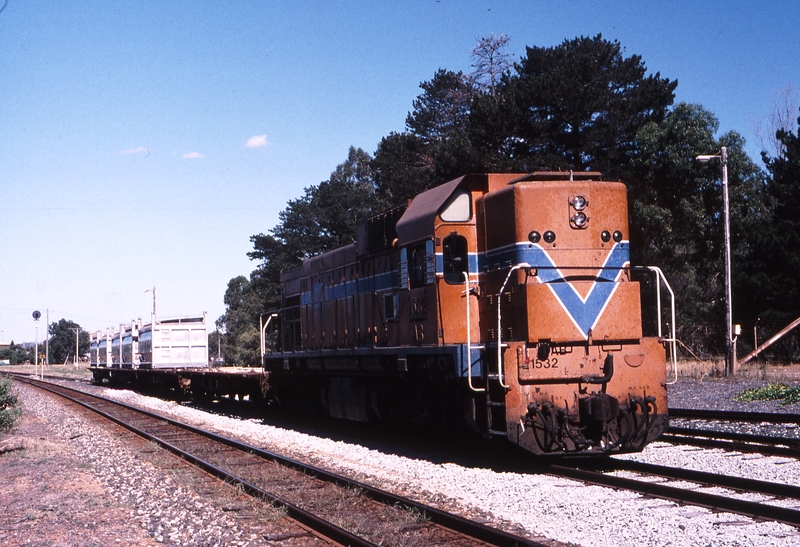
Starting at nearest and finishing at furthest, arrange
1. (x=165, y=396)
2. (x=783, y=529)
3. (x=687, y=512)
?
1. (x=783, y=529)
2. (x=687, y=512)
3. (x=165, y=396)

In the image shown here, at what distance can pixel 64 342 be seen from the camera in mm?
→ 156750

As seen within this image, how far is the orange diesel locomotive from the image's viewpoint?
396 inches

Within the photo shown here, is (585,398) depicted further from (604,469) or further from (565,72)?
(565,72)

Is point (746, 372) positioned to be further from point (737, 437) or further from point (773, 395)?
point (737, 437)

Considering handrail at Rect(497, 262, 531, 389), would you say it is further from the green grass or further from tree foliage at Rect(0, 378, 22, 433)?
tree foliage at Rect(0, 378, 22, 433)

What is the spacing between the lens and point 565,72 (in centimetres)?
3756

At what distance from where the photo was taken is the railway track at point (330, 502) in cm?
694

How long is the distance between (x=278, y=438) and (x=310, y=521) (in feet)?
26.6

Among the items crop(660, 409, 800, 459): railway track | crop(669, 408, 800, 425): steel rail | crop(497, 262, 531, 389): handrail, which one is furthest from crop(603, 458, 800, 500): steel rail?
crop(669, 408, 800, 425): steel rail

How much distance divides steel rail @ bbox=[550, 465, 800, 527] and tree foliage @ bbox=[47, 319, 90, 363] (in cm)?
15699

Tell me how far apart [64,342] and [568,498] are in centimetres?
16313

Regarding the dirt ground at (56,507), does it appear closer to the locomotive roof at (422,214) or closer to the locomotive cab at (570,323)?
the locomotive cab at (570,323)

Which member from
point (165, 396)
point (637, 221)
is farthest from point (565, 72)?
point (165, 396)

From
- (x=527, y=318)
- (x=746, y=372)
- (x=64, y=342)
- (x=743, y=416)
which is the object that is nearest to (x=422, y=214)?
(x=527, y=318)
